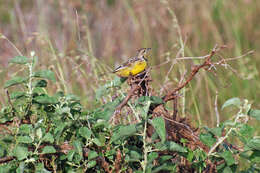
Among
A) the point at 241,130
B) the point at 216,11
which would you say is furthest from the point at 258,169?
the point at 216,11

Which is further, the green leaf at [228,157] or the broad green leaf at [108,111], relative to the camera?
the broad green leaf at [108,111]

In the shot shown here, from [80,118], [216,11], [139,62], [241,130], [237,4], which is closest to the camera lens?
[241,130]

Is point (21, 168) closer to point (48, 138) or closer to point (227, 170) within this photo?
point (48, 138)

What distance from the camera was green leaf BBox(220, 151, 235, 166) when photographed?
7.52ft

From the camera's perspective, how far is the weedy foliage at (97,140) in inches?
90.7

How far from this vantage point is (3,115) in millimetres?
2580

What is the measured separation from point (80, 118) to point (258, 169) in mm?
1060

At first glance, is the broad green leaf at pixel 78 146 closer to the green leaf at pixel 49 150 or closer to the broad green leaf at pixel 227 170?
the green leaf at pixel 49 150

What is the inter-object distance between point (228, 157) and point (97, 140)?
27.3 inches

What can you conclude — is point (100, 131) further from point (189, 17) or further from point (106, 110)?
point (189, 17)

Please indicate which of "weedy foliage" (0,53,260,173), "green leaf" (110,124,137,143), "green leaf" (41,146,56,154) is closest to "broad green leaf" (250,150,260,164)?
"weedy foliage" (0,53,260,173)

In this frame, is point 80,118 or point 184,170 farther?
point 184,170

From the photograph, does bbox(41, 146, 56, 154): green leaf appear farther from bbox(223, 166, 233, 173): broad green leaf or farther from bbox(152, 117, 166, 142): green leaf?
bbox(223, 166, 233, 173): broad green leaf

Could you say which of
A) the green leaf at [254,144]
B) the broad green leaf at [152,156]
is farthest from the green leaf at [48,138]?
the green leaf at [254,144]
